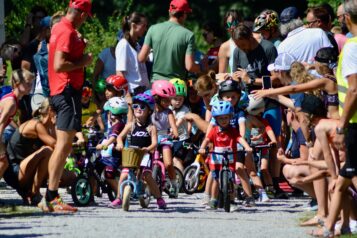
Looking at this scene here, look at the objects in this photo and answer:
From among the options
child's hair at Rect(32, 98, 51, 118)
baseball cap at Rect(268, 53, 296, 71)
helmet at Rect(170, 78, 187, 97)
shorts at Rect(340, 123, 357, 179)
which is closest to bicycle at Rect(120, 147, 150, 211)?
child's hair at Rect(32, 98, 51, 118)

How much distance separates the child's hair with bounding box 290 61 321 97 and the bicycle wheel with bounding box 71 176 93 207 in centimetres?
325

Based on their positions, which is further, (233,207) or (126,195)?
(233,207)

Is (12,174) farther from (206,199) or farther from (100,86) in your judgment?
(100,86)

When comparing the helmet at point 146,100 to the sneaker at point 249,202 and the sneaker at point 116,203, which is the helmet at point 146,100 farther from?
the sneaker at point 249,202

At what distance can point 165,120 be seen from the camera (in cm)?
1816

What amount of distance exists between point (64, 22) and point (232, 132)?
7.49 ft

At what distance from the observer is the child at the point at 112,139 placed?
56.8 feet

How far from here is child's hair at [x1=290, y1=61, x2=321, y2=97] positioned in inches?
575

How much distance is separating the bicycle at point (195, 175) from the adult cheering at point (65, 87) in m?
3.43

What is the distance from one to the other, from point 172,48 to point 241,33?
1152mm

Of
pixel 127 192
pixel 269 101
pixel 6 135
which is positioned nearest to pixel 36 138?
pixel 6 135

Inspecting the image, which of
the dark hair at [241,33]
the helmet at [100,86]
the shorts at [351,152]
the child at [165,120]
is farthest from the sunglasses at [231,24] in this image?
the shorts at [351,152]

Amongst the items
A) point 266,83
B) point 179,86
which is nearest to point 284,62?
point 266,83

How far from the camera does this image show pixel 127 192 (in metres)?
16.0
